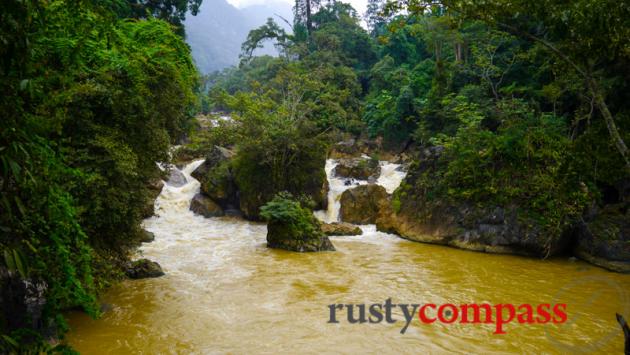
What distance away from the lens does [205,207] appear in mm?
17719

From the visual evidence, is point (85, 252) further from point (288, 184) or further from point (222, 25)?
point (222, 25)

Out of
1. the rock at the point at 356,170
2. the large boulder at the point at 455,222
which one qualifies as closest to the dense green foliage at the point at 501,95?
the large boulder at the point at 455,222

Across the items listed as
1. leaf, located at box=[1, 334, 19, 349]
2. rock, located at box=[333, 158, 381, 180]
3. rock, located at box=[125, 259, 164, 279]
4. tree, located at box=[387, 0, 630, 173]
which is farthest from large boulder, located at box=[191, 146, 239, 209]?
leaf, located at box=[1, 334, 19, 349]

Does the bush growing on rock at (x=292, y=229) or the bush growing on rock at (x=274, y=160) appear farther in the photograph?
the bush growing on rock at (x=274, y=160)

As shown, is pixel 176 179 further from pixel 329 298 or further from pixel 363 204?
pixel 329 298

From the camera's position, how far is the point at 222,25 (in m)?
152

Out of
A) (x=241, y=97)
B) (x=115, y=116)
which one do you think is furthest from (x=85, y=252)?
(x=241, y=97)

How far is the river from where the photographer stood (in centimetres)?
601

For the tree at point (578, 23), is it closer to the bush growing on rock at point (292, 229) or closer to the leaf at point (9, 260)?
the leaf at point (9, 260)

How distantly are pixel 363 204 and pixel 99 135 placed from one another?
1198cm

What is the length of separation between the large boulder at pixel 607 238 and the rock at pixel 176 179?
15.9 m

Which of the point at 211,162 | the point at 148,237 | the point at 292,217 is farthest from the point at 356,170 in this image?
the point at 148,237

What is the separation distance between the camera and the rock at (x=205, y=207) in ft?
57.8

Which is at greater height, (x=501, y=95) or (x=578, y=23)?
(x=501, y=95)
